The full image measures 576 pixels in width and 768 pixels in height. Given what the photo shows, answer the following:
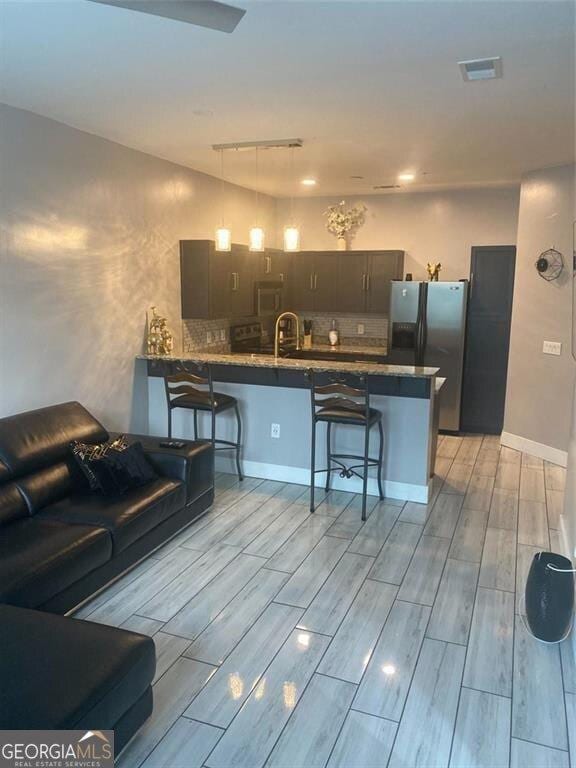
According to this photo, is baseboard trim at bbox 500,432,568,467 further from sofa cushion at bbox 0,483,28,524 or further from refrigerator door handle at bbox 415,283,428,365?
sofa cushion at bbox 0,483,28,524

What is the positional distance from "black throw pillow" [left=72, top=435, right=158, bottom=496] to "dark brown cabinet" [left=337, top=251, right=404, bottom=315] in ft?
13.1

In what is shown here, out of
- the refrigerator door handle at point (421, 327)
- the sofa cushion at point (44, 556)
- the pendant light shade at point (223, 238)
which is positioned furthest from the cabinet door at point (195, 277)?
the sofa cushion at point (44, 556)

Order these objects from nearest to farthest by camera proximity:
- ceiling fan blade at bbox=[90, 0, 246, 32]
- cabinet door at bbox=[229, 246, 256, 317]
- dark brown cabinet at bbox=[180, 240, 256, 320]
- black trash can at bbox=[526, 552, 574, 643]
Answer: ceiling fan blade at bbox=[90, 0, 246, 32]
black trash can at bbox=[526, 552, 574, 643]
dark brown cabinet at bbox=[180, 240, 256, 320]
cabinet door at bbox=[229, 246, 256, 317]

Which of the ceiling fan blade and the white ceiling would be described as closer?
the ceiling fan blade

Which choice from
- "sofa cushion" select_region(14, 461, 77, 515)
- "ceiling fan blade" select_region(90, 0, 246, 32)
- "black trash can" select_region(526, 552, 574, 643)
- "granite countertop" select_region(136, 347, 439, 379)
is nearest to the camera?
"ceiling fan blade" select_region(90, 0, 246, 32)

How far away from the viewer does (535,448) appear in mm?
5535

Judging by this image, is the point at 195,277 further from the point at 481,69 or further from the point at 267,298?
the point at 481,69

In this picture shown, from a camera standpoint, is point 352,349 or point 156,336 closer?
point 156,336

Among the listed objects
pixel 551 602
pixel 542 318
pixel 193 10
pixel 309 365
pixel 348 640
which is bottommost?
pixel 348 640

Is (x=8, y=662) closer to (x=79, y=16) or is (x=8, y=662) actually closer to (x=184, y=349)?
(x=79, y=16)

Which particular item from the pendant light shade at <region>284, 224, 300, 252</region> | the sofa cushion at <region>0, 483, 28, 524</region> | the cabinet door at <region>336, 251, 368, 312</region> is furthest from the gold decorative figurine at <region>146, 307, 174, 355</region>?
the cabinet door at <region>336, 251, 368, 312</region>

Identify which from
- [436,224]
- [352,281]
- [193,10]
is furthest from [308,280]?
[193,10]

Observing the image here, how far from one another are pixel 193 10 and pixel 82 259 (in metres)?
2.37

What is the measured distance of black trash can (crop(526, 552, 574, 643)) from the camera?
2.58 meters
